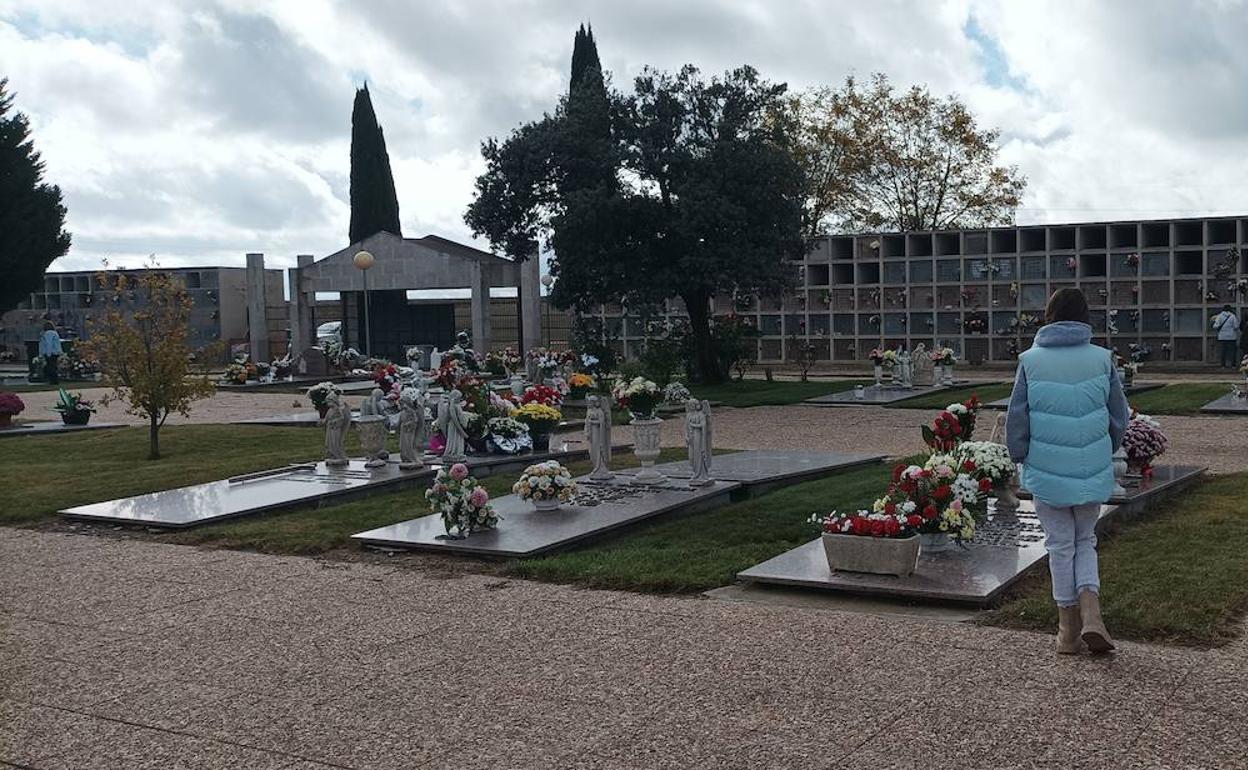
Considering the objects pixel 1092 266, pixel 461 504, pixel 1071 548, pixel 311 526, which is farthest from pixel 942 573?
pixel 1092 266

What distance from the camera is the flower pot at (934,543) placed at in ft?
24.5

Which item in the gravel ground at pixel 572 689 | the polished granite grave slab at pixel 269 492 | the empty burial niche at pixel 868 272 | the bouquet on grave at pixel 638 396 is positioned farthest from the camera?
the empty burial niche at pixel 868 272

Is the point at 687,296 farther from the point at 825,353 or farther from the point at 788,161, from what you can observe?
the point at 825,353

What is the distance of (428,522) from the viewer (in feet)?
30.9

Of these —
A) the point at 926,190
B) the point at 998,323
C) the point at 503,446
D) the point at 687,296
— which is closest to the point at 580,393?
the point at 687,296

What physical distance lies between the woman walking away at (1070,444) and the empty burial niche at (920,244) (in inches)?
916

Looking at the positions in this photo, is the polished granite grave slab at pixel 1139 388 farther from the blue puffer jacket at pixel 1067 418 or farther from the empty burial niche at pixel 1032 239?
the blue puffer jacket at pixel 1067 418

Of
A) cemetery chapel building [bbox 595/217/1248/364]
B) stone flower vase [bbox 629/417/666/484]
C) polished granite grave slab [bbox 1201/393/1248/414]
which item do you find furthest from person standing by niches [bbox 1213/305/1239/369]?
stone flower vase [bbox 629/417/666/484]

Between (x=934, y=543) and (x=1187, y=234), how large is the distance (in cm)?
2121

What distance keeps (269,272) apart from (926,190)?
21.5 m

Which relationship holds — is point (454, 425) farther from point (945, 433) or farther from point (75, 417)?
point (75, 417)

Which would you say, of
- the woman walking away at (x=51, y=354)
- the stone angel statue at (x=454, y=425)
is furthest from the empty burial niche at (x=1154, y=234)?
the woman walking away at (x=51, y=354)

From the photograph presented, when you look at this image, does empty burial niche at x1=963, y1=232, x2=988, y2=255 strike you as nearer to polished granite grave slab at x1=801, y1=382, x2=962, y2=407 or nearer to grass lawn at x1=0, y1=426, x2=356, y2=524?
polished granite grave slab at x1=801, y1=382, x2=962, y2=407

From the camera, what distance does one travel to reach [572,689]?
204 inches
